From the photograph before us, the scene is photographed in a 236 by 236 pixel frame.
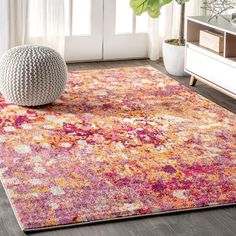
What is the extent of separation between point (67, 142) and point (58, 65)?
0.74 m

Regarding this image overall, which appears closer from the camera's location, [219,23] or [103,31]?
[219,23]

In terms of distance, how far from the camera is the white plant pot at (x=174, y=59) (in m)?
5.21

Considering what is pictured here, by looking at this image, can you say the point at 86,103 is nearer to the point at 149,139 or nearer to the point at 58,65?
the point at 58,65

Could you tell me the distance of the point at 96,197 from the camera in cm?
307

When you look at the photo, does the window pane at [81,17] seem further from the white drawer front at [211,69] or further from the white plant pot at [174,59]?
the white drawer front at [211,69]

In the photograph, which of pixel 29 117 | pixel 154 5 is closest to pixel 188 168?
pixel 29 117

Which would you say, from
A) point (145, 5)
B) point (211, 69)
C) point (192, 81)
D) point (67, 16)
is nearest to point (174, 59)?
point (192, 81)

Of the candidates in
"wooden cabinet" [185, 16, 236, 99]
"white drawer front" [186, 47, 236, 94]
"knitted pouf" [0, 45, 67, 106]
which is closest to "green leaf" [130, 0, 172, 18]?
"wooden cabinet" [185, 16, 236, 99]

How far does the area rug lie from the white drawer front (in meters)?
0.16

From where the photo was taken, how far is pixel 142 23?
5.75m

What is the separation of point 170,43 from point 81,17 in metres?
0.81

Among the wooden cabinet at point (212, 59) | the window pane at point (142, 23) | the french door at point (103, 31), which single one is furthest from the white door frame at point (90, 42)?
the wooden cabinet at point (212, 59)

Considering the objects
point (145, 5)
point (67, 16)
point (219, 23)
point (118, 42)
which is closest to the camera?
point (219, 23)

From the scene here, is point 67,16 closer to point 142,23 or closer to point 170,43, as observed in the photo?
point 142,23
